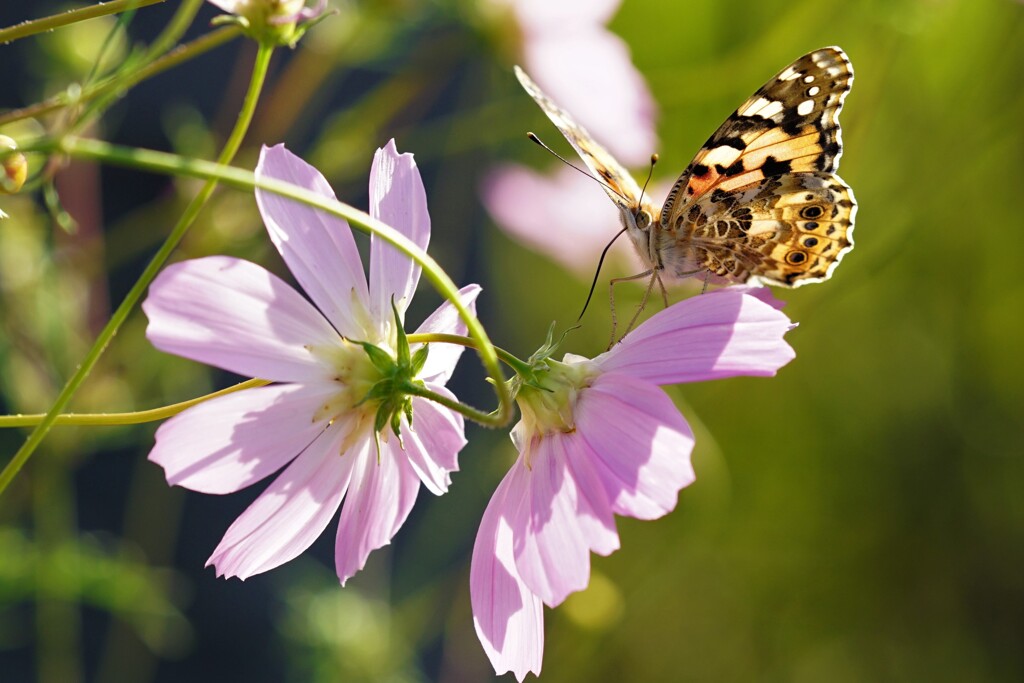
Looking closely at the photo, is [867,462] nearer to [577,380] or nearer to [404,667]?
[404,667]

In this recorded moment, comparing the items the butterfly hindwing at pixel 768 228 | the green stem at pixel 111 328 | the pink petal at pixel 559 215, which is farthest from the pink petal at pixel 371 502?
the pink petal at pixel 559 215

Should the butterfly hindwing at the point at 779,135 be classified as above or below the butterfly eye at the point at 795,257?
above

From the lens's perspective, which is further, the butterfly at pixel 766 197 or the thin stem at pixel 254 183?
the butterfly at pixel 766 197

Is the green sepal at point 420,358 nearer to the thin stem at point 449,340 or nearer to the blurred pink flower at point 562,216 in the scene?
the thin stem at point 449,340

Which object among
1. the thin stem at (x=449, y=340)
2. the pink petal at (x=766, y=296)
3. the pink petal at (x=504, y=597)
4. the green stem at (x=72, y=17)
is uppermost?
the green stem at (x=72, y=17)

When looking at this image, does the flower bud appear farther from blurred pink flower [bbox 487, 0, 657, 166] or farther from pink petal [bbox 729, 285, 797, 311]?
blurred pink flower [bbox 487, 0, 657, 166]

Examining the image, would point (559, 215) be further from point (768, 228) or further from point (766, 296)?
point (766, 296)

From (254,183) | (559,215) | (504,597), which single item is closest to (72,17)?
(254,183)

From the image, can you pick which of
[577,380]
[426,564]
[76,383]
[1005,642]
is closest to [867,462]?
[1005,642]
